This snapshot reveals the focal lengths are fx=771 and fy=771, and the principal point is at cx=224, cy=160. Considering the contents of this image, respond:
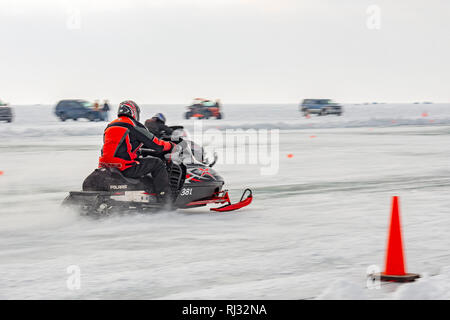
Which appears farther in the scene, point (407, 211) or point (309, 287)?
point (407, 211)

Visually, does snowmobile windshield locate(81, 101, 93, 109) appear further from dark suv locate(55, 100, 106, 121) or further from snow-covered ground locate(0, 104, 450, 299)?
snow-covered ground locate(0, 104, 450, 299)

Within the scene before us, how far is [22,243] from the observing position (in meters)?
9.08

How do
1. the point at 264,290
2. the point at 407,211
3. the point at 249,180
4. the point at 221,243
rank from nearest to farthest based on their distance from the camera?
the point at 264,290
the point at 221,243
the point at 407,211
the point at 249,180

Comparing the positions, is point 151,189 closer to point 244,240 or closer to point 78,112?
point 244,240

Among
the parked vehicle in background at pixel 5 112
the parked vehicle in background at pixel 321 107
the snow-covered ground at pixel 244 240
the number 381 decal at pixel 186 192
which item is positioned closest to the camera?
the snow-covered ground at pixel 244 240

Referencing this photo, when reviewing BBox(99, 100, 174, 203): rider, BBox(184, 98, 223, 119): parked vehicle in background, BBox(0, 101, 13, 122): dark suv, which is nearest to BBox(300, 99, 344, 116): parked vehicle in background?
BBox(184, 98, 223, 119): parked vehicle in background

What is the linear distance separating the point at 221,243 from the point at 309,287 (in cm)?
238

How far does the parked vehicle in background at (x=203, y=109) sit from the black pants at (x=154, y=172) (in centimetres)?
4242

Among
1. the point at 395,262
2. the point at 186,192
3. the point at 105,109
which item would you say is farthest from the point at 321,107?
the point at 395,262

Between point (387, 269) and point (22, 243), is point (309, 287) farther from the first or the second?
point (22, 243)

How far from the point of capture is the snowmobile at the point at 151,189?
1062 centimetres

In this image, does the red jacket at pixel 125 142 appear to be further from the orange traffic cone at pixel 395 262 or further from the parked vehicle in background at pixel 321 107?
the parked vehicle in background at pixel 321 107

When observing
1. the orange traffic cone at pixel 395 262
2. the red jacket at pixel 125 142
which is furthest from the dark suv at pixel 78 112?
the orange traffic cone at pixel 395 262
